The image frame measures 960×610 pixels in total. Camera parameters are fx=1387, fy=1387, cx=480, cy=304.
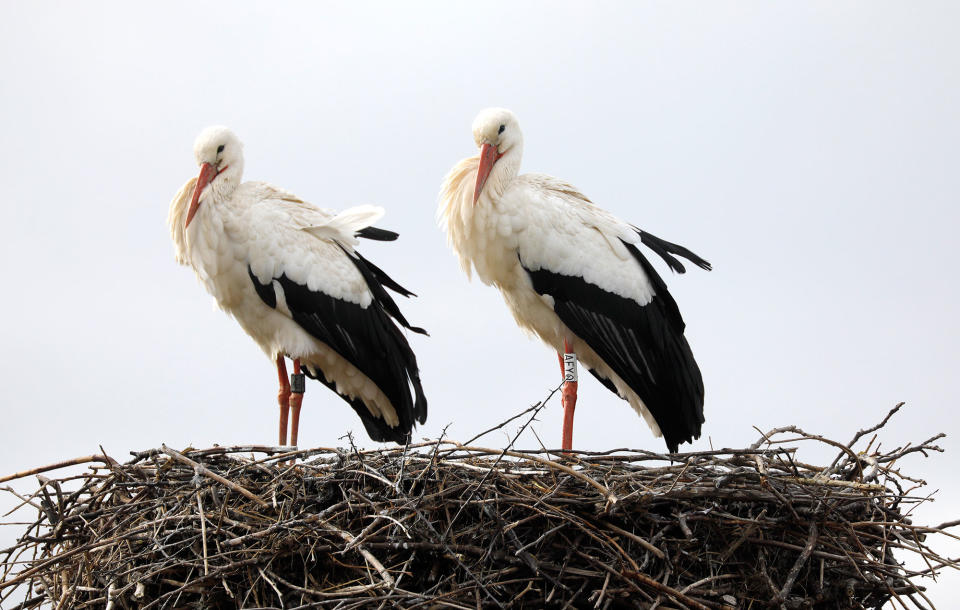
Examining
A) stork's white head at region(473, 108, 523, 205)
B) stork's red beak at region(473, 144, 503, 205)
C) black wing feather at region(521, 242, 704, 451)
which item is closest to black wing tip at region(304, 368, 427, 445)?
black wing feather at region(521, 242, 704, 451)

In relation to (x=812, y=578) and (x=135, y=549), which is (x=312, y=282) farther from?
(x=812, y=578)

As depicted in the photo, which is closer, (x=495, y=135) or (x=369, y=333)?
(x=495, y=135)

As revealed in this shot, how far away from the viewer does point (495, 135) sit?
7.84m

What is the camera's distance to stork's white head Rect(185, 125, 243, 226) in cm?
817

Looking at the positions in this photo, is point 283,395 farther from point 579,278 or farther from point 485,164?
point 579,278

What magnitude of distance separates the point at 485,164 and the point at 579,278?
0.85 m

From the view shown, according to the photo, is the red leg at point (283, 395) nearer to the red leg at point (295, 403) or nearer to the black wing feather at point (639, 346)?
the red leg at point (295, 403)

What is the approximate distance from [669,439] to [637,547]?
1899mm

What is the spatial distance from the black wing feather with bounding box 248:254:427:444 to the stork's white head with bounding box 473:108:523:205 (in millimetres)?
1047

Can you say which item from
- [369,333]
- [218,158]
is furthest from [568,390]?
[218,158]

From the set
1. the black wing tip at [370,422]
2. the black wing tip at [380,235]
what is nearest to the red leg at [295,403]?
the black wing tip at [370,422]

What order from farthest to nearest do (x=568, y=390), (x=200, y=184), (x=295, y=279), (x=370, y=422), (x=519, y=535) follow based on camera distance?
(x=370, y=422), (x=200, y=184), (x=295, y=279), (x=568, y=390), (x=519, y=535)

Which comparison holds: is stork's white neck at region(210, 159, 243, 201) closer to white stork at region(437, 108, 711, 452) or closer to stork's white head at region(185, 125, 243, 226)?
stork's white head at region(185, 125, 243, 226)

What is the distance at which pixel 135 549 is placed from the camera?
609 cm
